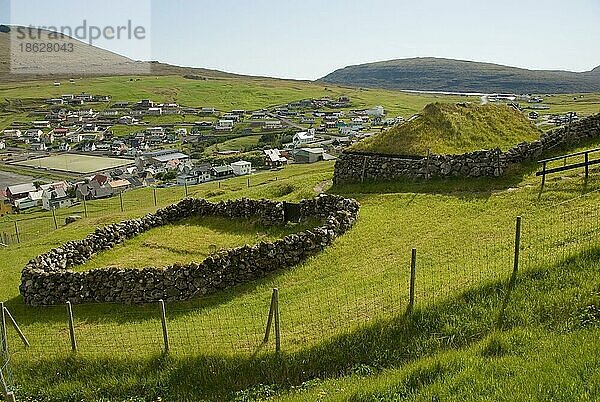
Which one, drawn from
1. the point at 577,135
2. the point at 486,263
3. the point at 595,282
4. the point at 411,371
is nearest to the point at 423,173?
the point at 577,135

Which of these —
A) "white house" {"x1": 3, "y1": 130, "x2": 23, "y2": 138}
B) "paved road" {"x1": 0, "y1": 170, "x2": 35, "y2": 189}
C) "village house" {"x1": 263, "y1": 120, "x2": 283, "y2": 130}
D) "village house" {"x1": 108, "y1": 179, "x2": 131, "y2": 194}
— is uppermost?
"village house" {"x1": 263, "y1": 120, "x2": 283, "y2": 130}

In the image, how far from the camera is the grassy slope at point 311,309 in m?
13.8

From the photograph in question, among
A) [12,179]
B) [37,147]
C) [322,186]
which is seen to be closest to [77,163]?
[12,179]

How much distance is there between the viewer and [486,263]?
633 inches

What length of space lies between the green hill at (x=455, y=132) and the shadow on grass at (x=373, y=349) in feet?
67.3

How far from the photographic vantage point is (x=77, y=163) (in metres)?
155

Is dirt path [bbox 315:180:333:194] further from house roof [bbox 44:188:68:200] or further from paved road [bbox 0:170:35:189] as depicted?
paved road [bbox 0:170:35:189]

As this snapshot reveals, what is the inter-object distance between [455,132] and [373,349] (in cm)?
2530

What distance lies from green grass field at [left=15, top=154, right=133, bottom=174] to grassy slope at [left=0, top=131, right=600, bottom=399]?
13109cm

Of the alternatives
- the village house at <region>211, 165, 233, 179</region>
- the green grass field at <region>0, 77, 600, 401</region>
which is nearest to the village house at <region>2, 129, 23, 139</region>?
the village house at <region>211, 165, 233, 179</region>

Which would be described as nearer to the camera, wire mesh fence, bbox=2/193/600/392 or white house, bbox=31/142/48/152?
wire mesh fence, bbox=2/193/600/392

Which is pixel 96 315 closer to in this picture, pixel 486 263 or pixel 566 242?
pixel 486 263

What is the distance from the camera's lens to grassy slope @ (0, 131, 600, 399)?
1384 centimetres

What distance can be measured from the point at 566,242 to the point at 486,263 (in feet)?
8.06
